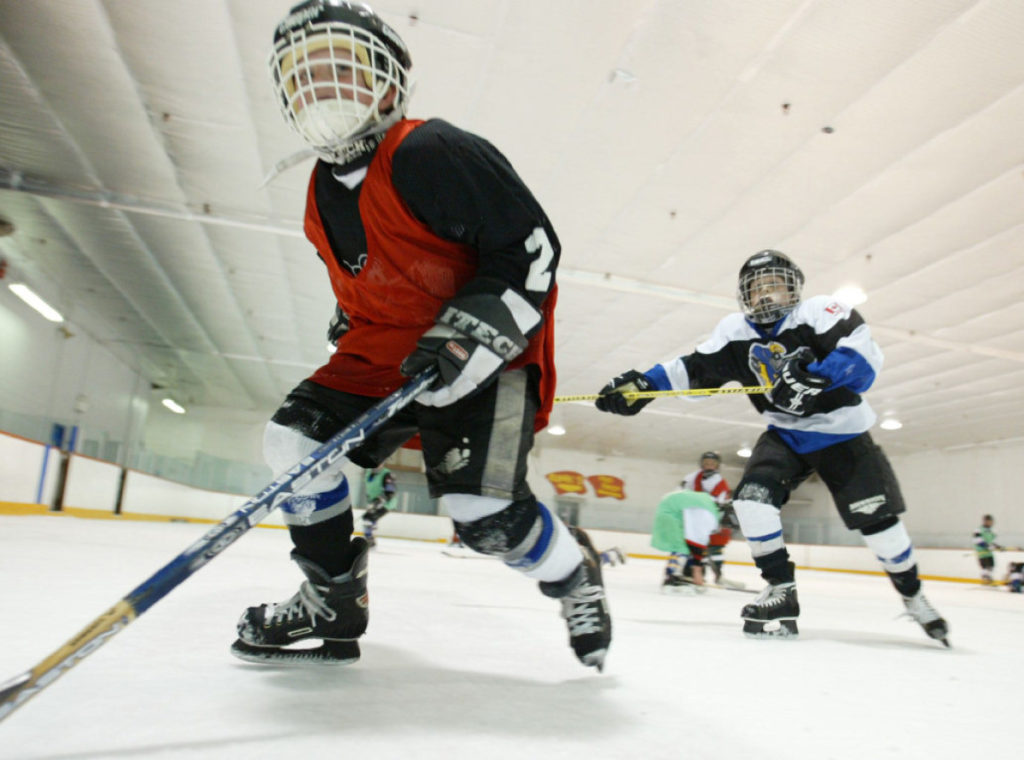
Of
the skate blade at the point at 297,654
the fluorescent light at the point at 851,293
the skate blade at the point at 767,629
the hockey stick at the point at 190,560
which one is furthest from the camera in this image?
the fluorescent light at the point at 851,293

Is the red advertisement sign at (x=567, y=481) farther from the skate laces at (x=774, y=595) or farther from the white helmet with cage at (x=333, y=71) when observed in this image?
the white helmet with cage at (x=333, y=71)

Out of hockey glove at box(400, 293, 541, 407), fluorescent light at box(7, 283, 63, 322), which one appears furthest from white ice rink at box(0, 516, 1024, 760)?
fluorescent light at box(7, 283, 63, 322)

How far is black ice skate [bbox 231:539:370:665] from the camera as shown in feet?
4.07

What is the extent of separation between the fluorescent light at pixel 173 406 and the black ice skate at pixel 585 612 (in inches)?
686

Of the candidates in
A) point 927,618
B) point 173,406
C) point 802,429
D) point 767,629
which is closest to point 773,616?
point 767,629

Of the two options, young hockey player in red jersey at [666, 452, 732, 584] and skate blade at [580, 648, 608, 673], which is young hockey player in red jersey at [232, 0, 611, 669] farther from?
young hockey player in red jersey at [666, 452, 732, 584]

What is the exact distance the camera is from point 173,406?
17125 mm

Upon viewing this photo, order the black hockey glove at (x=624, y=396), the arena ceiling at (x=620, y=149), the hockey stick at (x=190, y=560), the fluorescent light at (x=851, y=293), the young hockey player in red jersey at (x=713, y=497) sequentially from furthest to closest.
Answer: the fluorescent light at (x=851, y=293), the young hockey player in red jersey at (x=713, y=497), the arena ceiling at (x=620, y=149), the black hockey glove at (x=624, y=396), the hockey stick at (x=190, y=560)

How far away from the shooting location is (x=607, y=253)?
23.7ft

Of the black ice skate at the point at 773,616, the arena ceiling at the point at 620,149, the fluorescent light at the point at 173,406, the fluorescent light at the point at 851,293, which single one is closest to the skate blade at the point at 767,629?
the black ice skate at the point at 773,616

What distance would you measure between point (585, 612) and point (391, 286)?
0.72 metres

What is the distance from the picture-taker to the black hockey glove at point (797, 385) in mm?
2115

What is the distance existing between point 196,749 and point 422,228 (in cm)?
84

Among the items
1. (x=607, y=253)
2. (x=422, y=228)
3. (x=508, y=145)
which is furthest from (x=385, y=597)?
(x=607, y=253)
